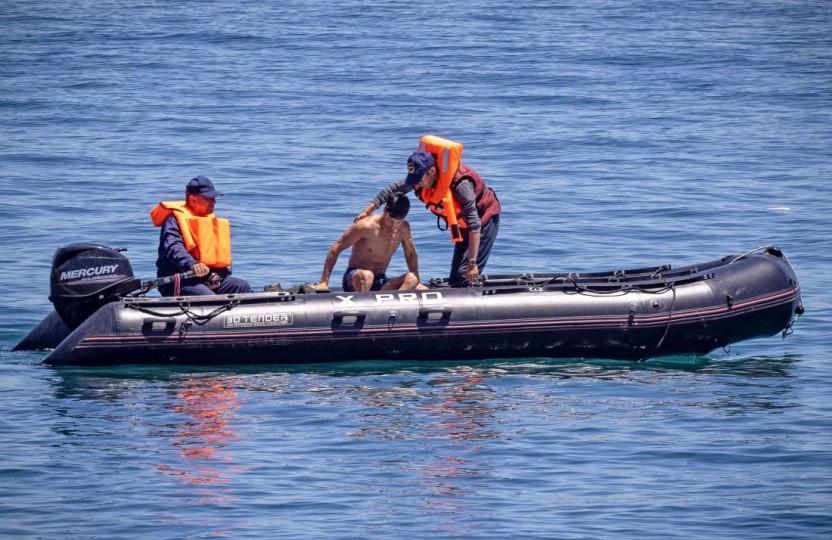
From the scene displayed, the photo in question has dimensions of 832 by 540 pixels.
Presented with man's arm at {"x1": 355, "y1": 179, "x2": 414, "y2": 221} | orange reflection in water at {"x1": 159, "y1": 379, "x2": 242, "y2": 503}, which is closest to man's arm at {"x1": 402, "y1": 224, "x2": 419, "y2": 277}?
man's arm at {"x1": 355, "y1": 179, "x2": 414, "y2": 221}

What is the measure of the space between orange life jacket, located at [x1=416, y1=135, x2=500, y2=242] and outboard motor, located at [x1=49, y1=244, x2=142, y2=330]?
2.32 m

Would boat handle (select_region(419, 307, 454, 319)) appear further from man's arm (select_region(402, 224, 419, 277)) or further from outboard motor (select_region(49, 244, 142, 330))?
outboard motor (select_region(49, 244, 142, 330))

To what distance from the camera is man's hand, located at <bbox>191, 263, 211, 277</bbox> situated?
1034cm

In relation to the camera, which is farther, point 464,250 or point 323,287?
point 464,250

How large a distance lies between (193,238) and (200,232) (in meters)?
0.07

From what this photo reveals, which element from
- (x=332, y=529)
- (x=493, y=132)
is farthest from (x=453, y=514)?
(x=493, y=132)

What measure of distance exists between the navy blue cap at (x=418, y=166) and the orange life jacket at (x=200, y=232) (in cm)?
139

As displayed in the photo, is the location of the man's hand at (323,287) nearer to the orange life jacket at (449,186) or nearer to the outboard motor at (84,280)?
the orange life jacket at (449,186)

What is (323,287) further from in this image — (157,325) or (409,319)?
(157,325)

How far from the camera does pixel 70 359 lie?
10.1m

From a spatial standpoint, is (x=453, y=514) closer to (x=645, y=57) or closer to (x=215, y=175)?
(x=215, y=175)

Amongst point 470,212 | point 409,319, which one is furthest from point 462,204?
point 409,319

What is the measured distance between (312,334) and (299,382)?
1.31ft

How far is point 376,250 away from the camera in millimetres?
10750
